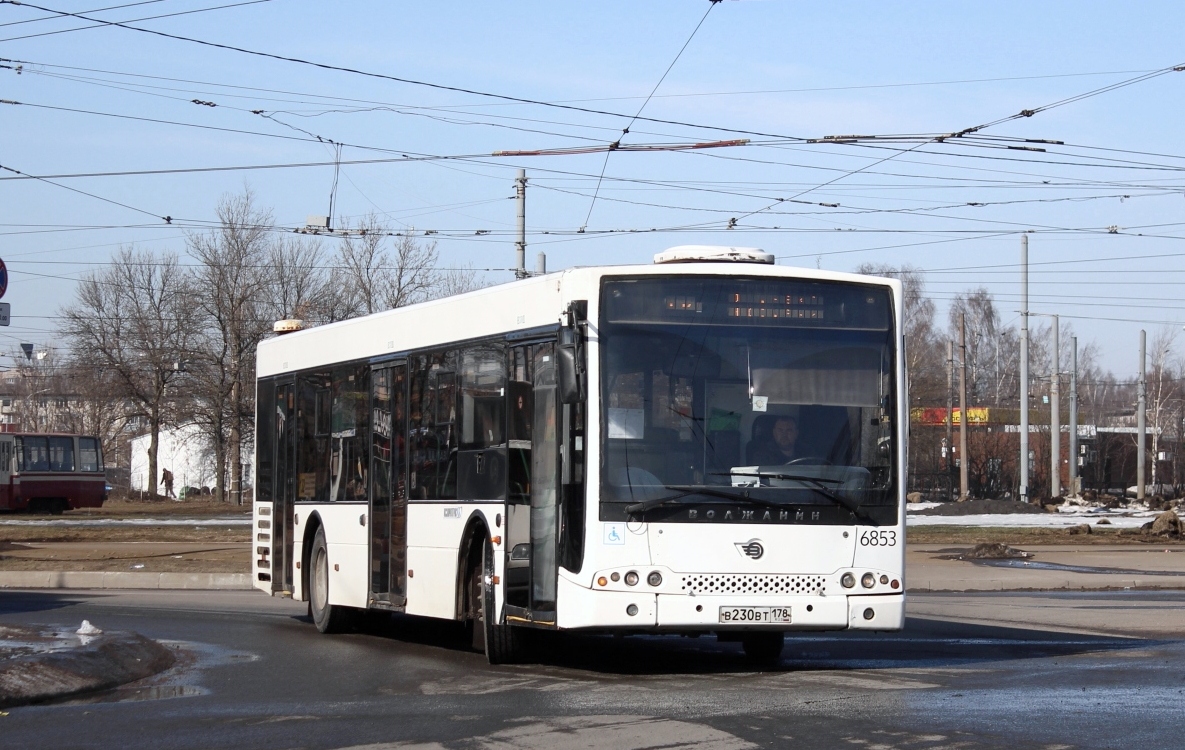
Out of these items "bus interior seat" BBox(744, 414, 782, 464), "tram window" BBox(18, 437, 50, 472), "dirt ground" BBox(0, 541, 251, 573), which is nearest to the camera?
"bus interior seat" BBox(744, 414, 782, 464)

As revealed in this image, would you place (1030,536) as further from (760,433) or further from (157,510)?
(157,510)

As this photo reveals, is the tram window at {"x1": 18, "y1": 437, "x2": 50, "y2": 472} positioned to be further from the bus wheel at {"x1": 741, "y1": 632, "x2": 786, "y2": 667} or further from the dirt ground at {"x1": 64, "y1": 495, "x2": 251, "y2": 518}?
the bus wheel at {"x1": 741, "y1": 632, "x2": 786, "y2": 667}

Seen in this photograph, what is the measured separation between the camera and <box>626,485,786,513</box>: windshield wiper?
33.2 feet

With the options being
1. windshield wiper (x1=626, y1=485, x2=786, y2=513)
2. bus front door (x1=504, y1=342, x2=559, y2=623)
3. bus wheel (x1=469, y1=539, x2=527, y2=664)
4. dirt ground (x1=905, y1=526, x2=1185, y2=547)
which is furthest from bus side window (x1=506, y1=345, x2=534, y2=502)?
dirt ground (x1=905, y1=526, x2=1185, y2=547)

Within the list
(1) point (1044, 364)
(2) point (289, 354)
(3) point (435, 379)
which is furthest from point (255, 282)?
(1) point (1044, 364)

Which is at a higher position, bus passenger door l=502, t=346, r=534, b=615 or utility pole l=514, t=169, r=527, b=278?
utility pole l=514, t=169, r=527, b=278

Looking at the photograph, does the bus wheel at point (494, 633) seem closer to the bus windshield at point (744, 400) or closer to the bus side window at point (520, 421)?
the bus side window at point (520, 421)

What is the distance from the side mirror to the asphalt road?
1.97 metres

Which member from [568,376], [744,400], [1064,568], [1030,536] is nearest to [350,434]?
[568,376]

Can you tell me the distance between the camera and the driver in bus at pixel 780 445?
10.3 metres

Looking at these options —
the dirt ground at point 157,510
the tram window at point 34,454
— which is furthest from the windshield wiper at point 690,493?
the tram window at point 34,454

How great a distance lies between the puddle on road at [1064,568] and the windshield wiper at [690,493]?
15.4 meters

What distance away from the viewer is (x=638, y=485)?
400 inches

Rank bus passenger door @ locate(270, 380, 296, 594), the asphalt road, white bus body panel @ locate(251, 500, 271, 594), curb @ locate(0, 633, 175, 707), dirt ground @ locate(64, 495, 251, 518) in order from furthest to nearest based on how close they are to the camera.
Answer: dirt ground @ locate(64, 495, 251, 518)
white bus body panel @ locate(251, 500, 271, 594)
bus passenger door @ locate(270, 380, 296, 594)
curb @ locate(0, 633, 175, 707)
the asphalt road
